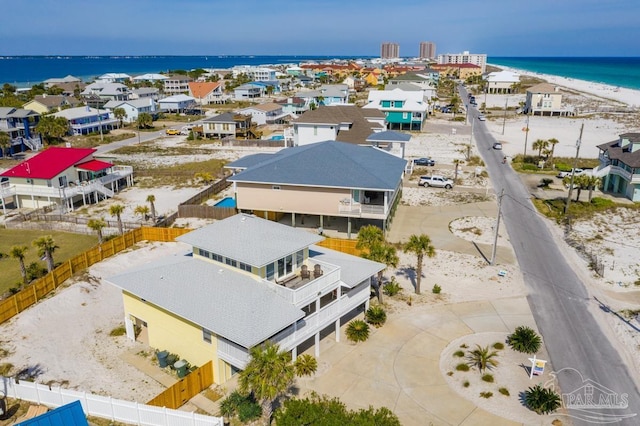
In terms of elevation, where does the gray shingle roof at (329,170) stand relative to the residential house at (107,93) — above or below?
below

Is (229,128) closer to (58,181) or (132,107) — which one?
(132,107)

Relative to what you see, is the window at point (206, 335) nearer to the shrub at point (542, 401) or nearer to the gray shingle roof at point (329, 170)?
the shrub at point (542, 401)

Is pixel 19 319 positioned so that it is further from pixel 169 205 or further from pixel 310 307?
pixel 169 205

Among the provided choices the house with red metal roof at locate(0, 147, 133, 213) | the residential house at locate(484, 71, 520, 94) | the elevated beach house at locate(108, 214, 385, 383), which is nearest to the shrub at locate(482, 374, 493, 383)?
the elevated beach house at locate(108, 214, 385, 383)

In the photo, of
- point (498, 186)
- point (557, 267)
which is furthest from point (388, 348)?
point (498, 186)

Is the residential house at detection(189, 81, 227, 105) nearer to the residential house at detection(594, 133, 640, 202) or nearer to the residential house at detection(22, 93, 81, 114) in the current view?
the residential house at detection(22, 93, 81, 114)

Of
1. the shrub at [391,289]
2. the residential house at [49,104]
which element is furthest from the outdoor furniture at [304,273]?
the residential house at [49,104]

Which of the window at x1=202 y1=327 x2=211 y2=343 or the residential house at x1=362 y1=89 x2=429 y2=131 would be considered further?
the residential house at x1=362 y1=89 x2=429 y2=131
